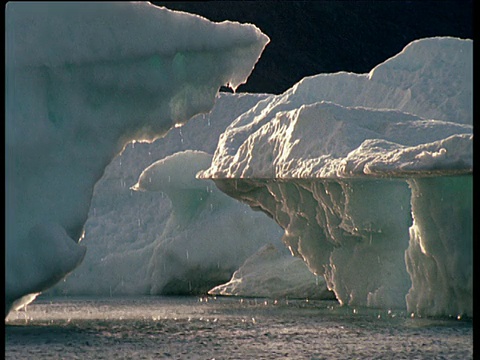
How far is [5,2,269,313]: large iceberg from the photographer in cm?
925

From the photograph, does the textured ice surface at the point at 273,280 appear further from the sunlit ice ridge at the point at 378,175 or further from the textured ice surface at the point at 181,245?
the sunlit ice ridge at the point at 378,175

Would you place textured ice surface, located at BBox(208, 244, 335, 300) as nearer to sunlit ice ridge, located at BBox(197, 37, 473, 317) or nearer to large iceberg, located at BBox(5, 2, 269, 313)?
sunlit ice ridge, located at BBox(197, 37, 473, 317)

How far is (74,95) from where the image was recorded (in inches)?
391

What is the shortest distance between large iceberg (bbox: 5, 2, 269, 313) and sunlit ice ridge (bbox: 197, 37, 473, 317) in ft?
6.12

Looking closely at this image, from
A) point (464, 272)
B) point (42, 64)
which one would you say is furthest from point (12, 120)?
point (464, 272)

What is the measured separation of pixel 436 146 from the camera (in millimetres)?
9672

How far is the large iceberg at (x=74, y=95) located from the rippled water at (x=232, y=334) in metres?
0.78

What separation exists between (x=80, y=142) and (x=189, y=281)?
8.15 m

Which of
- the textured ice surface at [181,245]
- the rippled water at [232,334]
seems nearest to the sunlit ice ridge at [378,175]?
the rippled water at [232,334]

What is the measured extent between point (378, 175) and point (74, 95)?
2.94 m

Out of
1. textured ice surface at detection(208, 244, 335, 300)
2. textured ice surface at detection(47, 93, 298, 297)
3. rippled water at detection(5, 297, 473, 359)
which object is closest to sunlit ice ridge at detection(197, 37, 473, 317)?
rippled water at detection(5, 297, 473, 359)

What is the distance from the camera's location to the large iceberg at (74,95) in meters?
9.25

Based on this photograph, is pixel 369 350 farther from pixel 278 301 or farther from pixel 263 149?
pixel 278 301

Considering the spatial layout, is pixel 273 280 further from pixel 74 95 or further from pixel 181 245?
pixel 74 95
